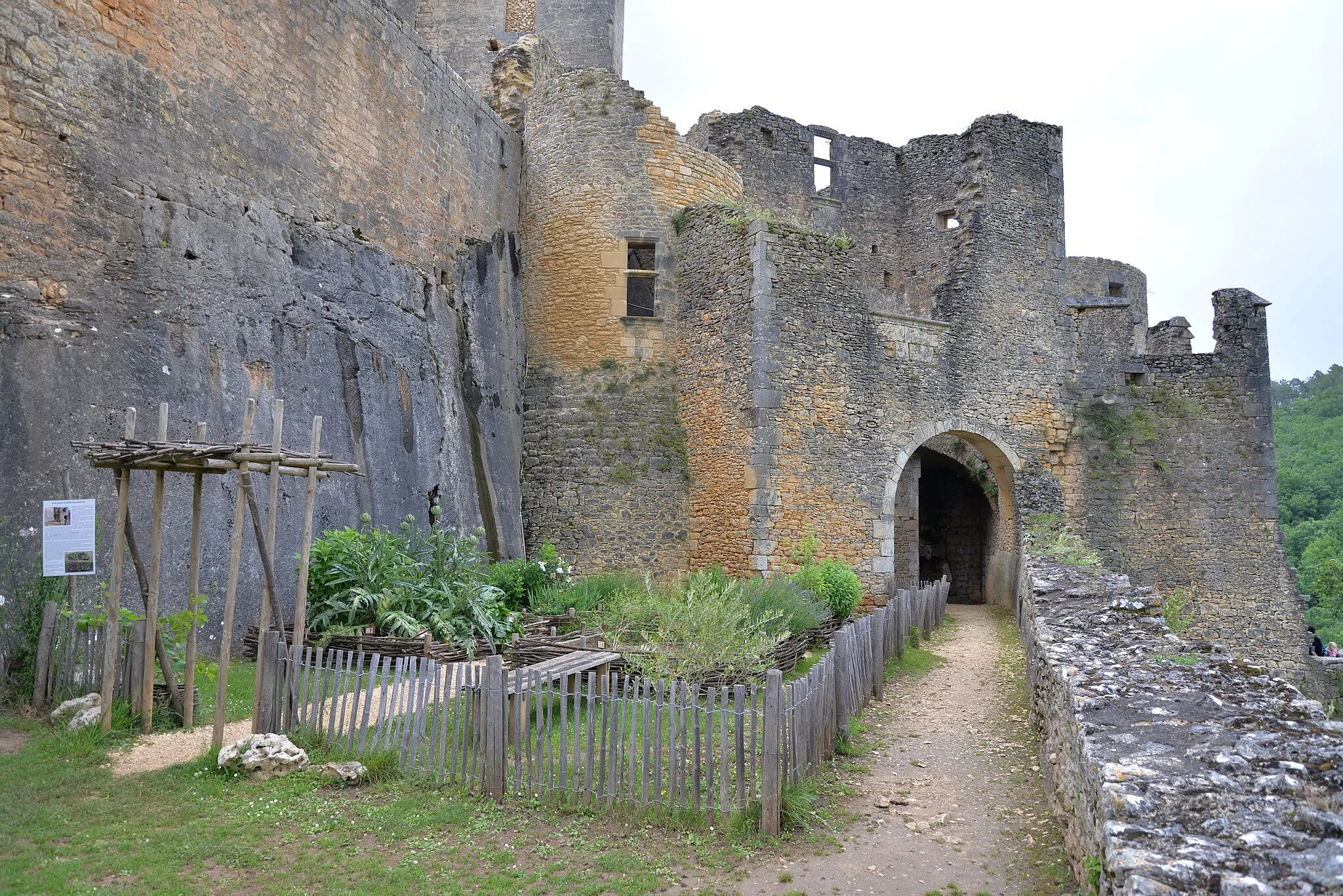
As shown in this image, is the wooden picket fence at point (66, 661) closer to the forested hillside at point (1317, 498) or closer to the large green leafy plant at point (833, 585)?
the large green leafy plant at point (833, 585)

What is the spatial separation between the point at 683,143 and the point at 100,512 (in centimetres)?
1090

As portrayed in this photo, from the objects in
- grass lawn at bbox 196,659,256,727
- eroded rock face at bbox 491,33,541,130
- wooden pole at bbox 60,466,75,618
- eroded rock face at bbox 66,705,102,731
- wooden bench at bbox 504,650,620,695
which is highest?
eroded rock face at bbox 491,33,541,130

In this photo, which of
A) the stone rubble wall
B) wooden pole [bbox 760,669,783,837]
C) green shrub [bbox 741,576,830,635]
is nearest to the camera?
wooden pole [bbox 760,669,783,837]

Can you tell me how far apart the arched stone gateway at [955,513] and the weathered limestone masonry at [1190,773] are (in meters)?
9.72

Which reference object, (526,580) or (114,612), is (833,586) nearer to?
(526,580)

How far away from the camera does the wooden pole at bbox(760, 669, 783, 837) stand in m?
5.49

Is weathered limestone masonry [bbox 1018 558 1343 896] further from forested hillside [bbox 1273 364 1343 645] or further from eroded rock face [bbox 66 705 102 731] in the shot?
forested hillside [bbox 1273 364 1343 645]

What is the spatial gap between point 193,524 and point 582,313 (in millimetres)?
9131

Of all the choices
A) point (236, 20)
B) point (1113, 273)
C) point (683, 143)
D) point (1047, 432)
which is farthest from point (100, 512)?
point (1113, 273)

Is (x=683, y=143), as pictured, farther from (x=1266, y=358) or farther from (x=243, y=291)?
(x=1266, y=358)

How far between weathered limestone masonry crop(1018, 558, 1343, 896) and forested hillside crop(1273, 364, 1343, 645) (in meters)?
29.2

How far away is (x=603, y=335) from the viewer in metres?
15.3

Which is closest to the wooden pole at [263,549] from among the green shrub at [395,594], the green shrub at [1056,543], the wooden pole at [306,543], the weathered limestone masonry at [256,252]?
the wooden pole at [306,543]

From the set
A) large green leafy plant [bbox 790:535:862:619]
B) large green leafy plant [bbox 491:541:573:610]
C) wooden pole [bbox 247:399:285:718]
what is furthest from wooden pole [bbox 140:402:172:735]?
large green leafy plant [bbox 790:535:862:619]
